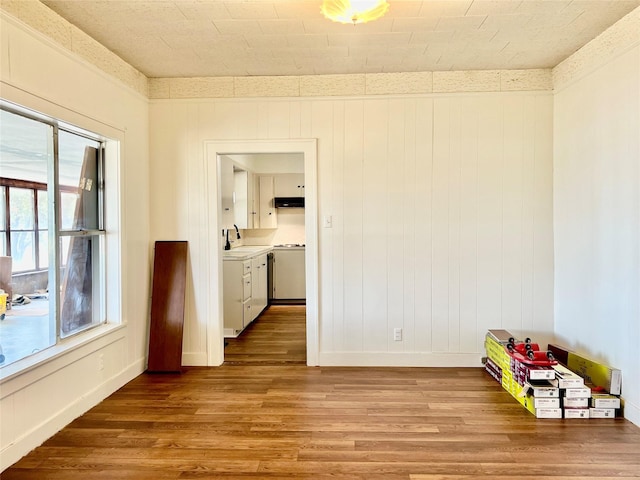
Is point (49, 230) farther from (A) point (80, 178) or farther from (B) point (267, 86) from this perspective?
(B) point (267, 86)

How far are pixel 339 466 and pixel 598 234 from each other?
258 centimetres

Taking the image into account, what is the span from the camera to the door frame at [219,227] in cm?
379

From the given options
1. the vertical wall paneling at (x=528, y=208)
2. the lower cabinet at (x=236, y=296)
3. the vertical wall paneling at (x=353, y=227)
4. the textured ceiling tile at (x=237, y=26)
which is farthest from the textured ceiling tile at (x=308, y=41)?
the lower cabinet at (x=236, y=296)

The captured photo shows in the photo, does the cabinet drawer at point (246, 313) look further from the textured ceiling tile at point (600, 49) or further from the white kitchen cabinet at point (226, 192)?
the textured ceiling tile at point (600, 49)

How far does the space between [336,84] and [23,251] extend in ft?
9.33

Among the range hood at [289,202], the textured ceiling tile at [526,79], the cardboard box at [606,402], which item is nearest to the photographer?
the cardboard box at [606,402]

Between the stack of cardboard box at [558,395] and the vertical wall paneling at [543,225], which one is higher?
the vertical wall paneling at [543,225]

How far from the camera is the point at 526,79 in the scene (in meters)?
3.66

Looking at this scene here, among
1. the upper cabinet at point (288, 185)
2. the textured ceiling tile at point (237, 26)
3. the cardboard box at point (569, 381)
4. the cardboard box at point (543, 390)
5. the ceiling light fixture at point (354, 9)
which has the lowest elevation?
the cardboard box at point (543, 390)

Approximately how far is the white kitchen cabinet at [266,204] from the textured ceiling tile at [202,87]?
3.34 meters

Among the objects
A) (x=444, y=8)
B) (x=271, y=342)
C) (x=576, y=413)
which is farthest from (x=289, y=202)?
(x=576, y=413)

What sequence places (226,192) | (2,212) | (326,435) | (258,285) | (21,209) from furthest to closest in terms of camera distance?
(258,285)
(226,192)
(326,435)
(21,209)
(2,212)

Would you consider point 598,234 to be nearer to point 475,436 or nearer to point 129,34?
point 475,436

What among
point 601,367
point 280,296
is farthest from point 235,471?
point 280,296
